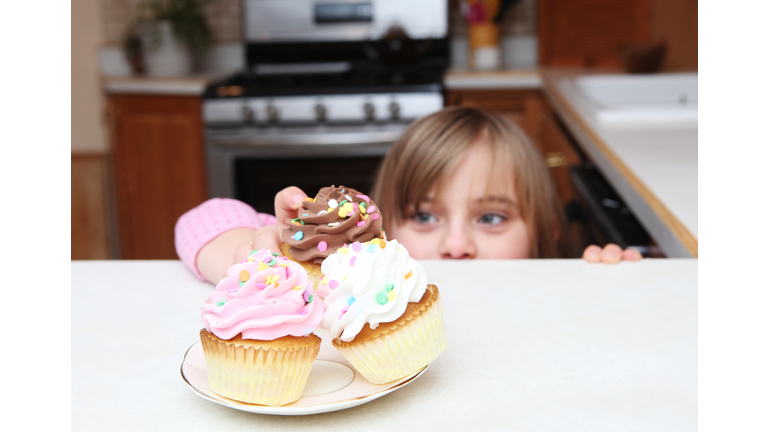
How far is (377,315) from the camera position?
0.48m

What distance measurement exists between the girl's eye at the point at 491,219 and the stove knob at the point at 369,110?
1.38 m

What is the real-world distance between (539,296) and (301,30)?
2717 millimetres

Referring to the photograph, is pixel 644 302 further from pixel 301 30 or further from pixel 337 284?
pixel 301 30

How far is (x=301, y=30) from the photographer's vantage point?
10.4 feet

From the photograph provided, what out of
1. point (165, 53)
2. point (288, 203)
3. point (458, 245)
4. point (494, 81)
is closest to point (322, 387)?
point (288, 203)

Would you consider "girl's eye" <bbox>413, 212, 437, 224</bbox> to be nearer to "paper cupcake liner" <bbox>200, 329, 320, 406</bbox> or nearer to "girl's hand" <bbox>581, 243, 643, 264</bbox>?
"girl's hand" <bbox>581, 243, 643, 264</bbox>

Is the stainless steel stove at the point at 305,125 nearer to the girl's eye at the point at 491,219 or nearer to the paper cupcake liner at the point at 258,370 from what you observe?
the girl's eye at the point at 491,219

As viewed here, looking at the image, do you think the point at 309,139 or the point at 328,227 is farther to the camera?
the point at 309,139

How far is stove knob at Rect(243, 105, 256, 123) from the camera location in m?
2.51

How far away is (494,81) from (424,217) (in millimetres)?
1578

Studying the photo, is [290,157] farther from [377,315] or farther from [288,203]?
[377,315]

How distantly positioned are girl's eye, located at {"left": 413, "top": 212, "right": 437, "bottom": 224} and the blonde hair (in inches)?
0.9

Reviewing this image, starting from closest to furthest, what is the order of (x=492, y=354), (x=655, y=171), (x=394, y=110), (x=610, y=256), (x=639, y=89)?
(x=492, y=354), (x=610, y=256), (x=655, y=171), (x=639, y=89), (x=394, y=110)

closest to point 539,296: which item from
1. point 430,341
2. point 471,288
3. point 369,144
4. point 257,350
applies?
point 471,288
